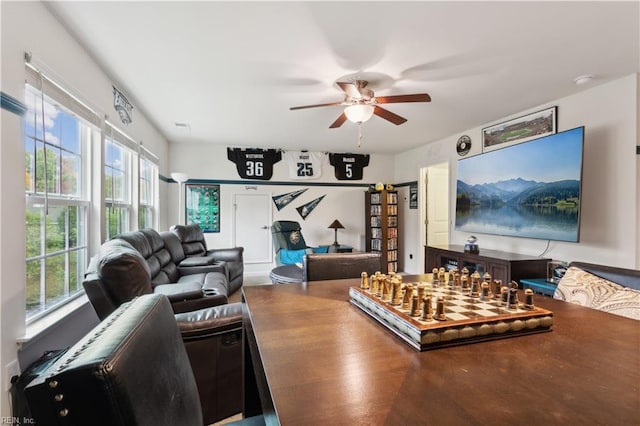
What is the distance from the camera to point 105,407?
1.32 ft

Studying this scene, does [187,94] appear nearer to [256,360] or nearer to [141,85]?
[141,85]

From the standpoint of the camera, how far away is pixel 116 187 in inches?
125

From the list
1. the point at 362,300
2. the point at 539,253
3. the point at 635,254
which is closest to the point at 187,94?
the point at 362,300

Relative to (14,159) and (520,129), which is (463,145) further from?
(14,159)

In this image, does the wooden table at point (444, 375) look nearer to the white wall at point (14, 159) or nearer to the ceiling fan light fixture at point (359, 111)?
the white wall at point (14, 159)

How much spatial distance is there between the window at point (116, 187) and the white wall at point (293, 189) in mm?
2025

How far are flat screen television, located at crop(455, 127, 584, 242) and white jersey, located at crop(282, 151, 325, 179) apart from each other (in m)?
2.69

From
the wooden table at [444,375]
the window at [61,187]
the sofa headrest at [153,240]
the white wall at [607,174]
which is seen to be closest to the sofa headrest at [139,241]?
the sofa headrest at [153,240]

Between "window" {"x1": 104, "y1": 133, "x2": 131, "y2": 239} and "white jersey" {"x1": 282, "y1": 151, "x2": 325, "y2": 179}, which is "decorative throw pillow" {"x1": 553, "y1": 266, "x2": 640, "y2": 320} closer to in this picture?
"window" {"x1": 104, "y1": 133, "x2": 131, "y2": 239}

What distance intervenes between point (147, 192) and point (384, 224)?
399 centimetres

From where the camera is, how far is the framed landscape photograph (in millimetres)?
3350

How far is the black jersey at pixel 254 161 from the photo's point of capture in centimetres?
567

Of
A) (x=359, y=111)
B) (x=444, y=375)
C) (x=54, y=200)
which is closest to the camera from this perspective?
(x=444, y=375)

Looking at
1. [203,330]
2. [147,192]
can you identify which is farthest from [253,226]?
[203,330]
